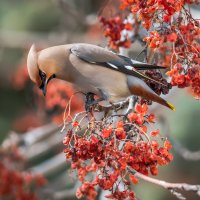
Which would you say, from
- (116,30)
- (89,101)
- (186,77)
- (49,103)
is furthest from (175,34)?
(49,103)

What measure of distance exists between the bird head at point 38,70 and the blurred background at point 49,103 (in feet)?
4.56

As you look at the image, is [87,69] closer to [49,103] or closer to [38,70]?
[38,70]

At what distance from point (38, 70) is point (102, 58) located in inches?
16.2

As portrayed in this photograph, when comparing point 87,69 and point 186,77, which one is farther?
point 87,69

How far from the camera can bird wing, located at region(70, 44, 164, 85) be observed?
13.3 feet

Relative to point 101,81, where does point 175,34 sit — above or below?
below

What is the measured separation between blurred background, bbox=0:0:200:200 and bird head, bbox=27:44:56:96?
4.56 feet

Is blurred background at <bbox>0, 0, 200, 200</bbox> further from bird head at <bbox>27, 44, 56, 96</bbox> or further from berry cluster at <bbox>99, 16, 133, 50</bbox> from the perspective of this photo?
bird head at <bbox>27, 44, 56, 96</bbox>

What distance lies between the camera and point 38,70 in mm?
4047

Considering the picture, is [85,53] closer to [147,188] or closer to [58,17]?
[147,188]

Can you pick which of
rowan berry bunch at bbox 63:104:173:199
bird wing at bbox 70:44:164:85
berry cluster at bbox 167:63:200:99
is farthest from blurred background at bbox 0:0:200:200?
rowan berry bunch at bbox 63:104:173:199

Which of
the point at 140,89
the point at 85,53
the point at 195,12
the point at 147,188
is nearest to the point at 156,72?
the point at 140,89

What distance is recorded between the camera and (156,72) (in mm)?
3779

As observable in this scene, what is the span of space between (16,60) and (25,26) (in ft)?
1.97
